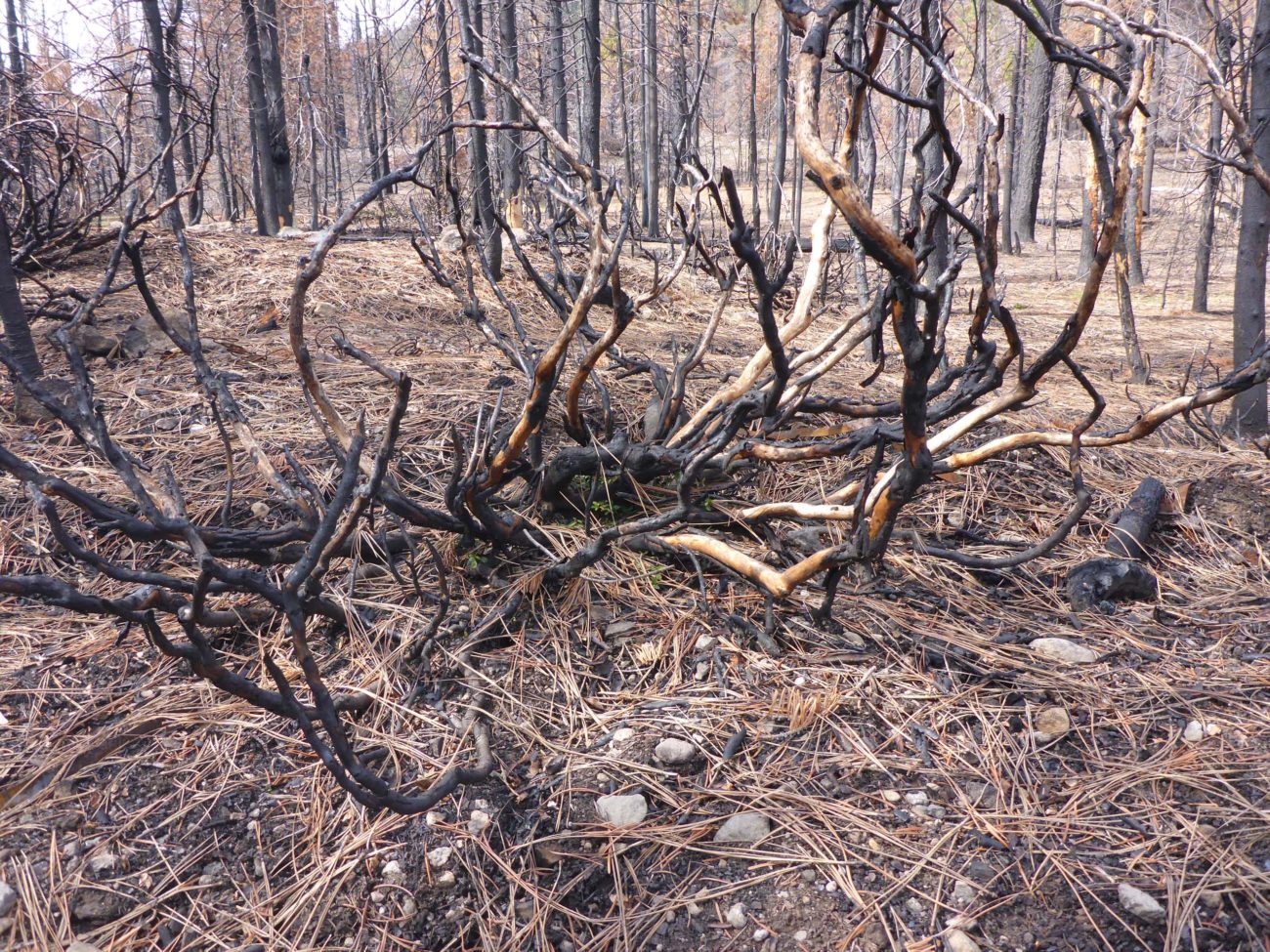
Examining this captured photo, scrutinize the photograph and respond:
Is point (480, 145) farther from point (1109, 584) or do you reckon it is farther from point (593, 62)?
point (1109, 584)

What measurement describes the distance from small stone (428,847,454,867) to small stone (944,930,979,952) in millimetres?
937

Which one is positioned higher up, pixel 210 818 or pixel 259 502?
pixel 259 502

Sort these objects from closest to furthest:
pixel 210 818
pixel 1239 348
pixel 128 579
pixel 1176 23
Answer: pixel 128 579, pixel 210 818, pixel 1239 348, pixel 1176 23

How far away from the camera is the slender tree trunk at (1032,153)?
1267 cm

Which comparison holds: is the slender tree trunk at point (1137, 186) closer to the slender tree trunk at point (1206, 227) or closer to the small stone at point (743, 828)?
the slender tree trunk at point (1206, 227)

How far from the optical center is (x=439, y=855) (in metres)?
→ 1.59

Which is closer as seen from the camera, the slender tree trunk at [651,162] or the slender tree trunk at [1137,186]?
the slender tree trunk at [1137,186]

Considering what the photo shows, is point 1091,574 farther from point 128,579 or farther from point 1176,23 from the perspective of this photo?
point 1176,23

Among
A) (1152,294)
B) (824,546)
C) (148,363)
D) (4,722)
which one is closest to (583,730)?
(824,546)

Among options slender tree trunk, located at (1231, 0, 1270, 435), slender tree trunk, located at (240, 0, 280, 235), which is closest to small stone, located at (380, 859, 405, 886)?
slender tree trunk, located at (1231, 0, 1270, 435)

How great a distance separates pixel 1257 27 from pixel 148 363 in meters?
5.46

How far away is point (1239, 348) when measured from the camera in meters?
4.11

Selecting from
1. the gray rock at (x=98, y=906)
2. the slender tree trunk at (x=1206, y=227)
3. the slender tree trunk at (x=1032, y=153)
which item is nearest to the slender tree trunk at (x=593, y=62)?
the gray rock at (x=98, y=906)

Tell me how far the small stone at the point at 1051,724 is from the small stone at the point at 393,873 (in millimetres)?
1423
